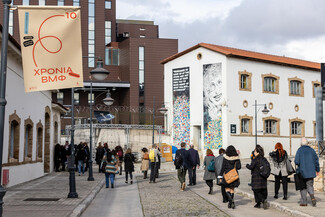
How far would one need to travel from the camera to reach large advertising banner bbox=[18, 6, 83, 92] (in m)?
7.88

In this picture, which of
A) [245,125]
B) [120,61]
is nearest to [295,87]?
[245,125]

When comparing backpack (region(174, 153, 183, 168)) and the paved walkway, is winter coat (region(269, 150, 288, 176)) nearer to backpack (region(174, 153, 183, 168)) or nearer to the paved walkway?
the paved walkway

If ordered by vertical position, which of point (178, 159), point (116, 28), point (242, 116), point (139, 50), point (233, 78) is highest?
point (116, 28)

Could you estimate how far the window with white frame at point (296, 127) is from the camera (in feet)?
148

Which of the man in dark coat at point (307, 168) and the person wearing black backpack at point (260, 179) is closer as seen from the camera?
the man in dark coat at point (307, 168)

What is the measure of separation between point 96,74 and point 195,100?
1058 inches

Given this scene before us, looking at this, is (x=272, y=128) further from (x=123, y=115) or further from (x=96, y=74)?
(x=96, y=74)

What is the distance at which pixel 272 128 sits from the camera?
43.2m

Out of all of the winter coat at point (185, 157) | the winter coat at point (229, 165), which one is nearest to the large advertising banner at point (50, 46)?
the winter coat at point (229, 165)

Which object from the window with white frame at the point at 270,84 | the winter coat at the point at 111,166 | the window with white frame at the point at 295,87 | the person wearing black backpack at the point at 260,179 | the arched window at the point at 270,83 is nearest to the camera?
the person wearing black backpack at the point at 260,179

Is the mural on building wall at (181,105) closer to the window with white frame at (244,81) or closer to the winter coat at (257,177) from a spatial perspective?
the window with white frame at (244,81)

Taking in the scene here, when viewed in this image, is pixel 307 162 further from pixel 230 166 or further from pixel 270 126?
pixel 270 126

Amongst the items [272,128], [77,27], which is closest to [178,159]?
[77,27]

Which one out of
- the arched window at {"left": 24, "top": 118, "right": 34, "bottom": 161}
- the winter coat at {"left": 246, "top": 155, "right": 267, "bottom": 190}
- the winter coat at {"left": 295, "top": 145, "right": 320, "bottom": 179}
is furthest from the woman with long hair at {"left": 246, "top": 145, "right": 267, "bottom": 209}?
the arched window at {"left": 24, "top": 118, "right": 34, "bottom": 161}
